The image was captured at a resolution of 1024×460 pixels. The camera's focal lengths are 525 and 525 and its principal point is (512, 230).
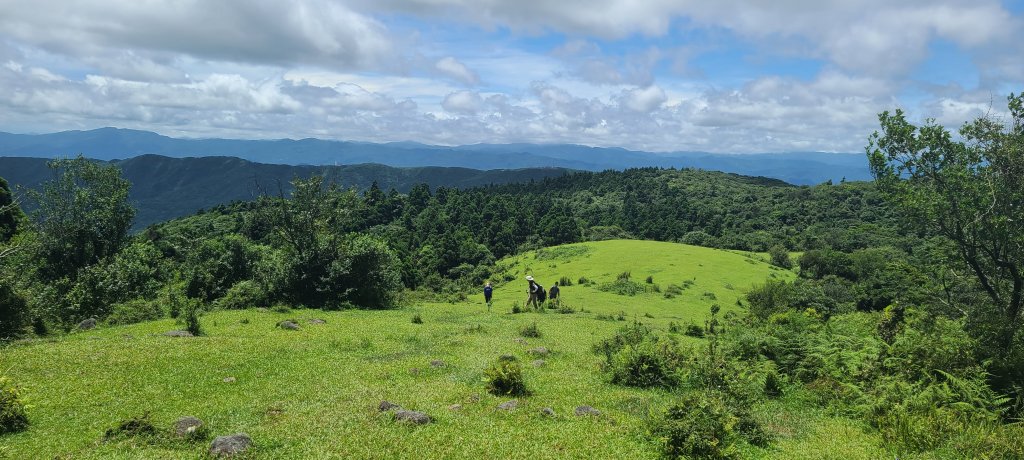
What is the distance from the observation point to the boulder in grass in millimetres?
10992

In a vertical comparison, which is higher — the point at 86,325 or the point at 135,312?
the point at 86,325

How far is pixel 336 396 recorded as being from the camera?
1452 cm

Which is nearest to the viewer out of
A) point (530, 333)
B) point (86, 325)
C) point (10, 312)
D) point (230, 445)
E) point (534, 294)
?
point (230, 445)

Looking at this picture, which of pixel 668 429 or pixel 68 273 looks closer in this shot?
pixel 668 429

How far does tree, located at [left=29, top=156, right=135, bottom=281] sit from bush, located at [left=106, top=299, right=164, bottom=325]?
10277mm

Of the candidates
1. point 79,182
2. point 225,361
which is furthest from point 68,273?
point 225,361

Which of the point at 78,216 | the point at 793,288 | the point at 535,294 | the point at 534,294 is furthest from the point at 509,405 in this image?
the point at 793,288

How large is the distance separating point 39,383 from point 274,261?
2265 centimetres

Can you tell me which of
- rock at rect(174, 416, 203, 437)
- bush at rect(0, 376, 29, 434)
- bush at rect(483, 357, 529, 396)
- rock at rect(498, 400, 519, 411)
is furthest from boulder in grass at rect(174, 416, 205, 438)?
bush at rect(483, 357, 529, 396)

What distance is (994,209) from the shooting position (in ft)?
54.1

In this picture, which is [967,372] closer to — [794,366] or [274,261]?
[794,366]

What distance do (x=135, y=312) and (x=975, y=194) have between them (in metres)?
36.8

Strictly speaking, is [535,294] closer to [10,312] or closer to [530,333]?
[530,333]

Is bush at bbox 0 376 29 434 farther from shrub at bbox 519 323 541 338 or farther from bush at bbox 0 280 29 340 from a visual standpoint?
shrub at bbox 519 323 541 338
